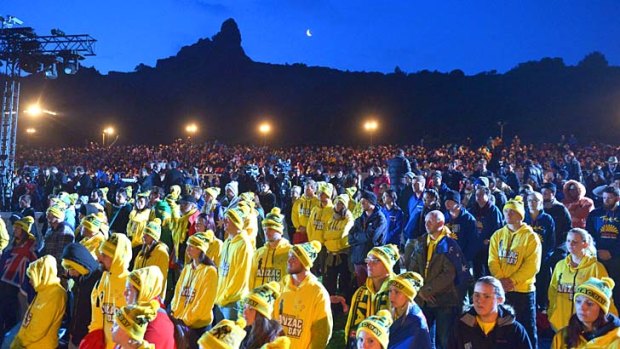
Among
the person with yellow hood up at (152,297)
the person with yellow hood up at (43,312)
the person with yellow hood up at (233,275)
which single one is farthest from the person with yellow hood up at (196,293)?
the person with yellow hood up at (43,312)

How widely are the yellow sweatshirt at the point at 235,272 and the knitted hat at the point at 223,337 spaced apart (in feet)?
7.91

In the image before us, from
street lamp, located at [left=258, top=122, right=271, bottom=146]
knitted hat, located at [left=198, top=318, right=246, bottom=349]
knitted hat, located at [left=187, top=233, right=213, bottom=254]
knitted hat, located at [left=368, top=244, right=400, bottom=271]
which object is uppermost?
street lamp, located at [left=258, top=122, right=271, bottom=146]

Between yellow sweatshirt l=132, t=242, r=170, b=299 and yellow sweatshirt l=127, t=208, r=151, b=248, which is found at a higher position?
yellow sweatshirt l=127, t=208, r=151, b=248

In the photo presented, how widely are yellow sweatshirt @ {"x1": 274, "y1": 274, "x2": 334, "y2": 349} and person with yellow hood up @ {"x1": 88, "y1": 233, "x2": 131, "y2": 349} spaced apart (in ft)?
5.02

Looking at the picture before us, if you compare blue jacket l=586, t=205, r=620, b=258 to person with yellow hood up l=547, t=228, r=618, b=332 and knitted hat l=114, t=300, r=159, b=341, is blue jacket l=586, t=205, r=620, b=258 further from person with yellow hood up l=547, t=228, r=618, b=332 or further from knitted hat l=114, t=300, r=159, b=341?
knitted hat l=114, t=300, r=159, b=341

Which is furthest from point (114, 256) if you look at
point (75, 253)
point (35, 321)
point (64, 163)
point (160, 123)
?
point (160, 123)

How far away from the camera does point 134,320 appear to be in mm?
3564

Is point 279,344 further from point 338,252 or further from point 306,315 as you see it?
point 338,252

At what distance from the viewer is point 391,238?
329 inches

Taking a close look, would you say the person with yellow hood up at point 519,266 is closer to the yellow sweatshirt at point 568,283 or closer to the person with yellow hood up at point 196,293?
the yellow sweatshirt at point 568,283

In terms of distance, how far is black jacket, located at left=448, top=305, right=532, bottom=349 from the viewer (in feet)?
12.8

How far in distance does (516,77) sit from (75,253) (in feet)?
179

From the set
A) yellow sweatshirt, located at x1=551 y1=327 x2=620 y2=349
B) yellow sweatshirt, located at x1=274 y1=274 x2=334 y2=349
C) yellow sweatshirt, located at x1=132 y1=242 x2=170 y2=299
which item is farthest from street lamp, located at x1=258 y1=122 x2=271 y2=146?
yellow sweatshirt, located at x1=551 y1=327 x2=620 y2=349

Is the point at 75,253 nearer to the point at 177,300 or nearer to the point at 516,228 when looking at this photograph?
the point at 177,300
